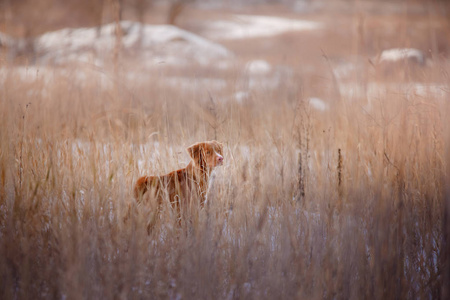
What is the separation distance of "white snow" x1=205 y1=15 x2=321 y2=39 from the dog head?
18856 mm

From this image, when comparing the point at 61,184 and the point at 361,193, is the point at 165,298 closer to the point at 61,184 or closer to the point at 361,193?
the point at 61,184

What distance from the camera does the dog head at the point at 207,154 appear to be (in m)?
2.06

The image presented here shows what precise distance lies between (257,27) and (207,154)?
23164mm

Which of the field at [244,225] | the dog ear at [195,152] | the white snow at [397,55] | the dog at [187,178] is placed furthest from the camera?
the white snow at [397,55]

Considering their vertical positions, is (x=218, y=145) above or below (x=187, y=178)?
above

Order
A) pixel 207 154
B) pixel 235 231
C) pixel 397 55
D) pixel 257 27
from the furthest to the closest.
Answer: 1. pixel 257 27
2. pixel 397 55
3. pixel 207 154
4. pixel 235 231

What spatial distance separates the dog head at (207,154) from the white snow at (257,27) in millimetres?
18856

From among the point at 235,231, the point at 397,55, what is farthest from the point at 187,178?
the point at 397,55

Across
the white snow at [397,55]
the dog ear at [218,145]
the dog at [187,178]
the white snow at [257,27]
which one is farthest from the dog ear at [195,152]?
the white snow at [257,27]

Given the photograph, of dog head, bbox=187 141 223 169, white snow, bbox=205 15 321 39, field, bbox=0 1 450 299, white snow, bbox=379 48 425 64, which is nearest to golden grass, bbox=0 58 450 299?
field, bbox=0 1 450 299

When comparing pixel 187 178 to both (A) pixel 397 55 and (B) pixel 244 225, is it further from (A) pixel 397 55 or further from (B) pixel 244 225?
(A) pixel 397 55

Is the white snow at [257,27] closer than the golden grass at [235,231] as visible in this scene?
No

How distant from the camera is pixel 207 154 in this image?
6.93 ft

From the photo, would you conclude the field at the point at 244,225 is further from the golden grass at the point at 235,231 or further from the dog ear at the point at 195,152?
the dog ear at the point at 195,152
